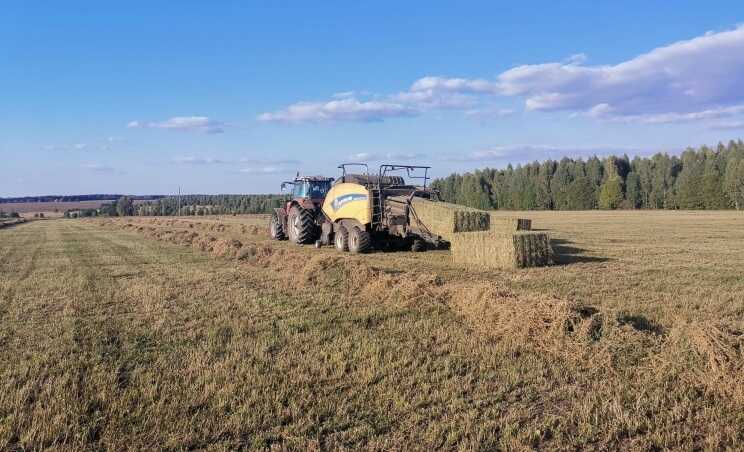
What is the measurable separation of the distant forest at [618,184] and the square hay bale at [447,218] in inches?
2503

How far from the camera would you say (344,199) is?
15922mm

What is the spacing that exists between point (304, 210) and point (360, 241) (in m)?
4.04

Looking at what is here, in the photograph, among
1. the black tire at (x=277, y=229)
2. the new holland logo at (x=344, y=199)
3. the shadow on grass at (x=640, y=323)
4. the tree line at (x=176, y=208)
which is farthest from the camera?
the tree line at (x=176, y=208)

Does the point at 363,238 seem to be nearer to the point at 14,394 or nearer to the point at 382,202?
the point at 382,202

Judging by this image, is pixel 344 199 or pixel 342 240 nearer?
pixel 342 240

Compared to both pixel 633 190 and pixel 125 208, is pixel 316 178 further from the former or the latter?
pixel 125 208

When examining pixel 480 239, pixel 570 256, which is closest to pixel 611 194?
pixel 570 256

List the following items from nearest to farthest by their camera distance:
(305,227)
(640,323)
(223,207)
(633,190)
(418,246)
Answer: (640,323) < (418,246) < (305,227) < (633,190) < (223,207)

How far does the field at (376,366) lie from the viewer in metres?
3.69

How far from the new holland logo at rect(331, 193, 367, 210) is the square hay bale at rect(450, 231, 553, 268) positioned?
3548 mm

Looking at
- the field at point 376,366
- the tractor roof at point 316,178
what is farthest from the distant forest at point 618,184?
the field at point 376,366

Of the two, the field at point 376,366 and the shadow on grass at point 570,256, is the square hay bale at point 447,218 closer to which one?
the shadow on grass at point 570,256

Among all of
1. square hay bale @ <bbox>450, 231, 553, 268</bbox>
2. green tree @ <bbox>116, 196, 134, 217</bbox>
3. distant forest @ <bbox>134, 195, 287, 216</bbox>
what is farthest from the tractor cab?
green tree @ <bbox>116, 196, 134, 217</bbox>

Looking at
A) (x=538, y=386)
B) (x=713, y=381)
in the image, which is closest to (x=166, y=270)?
(x=538, y=386)
